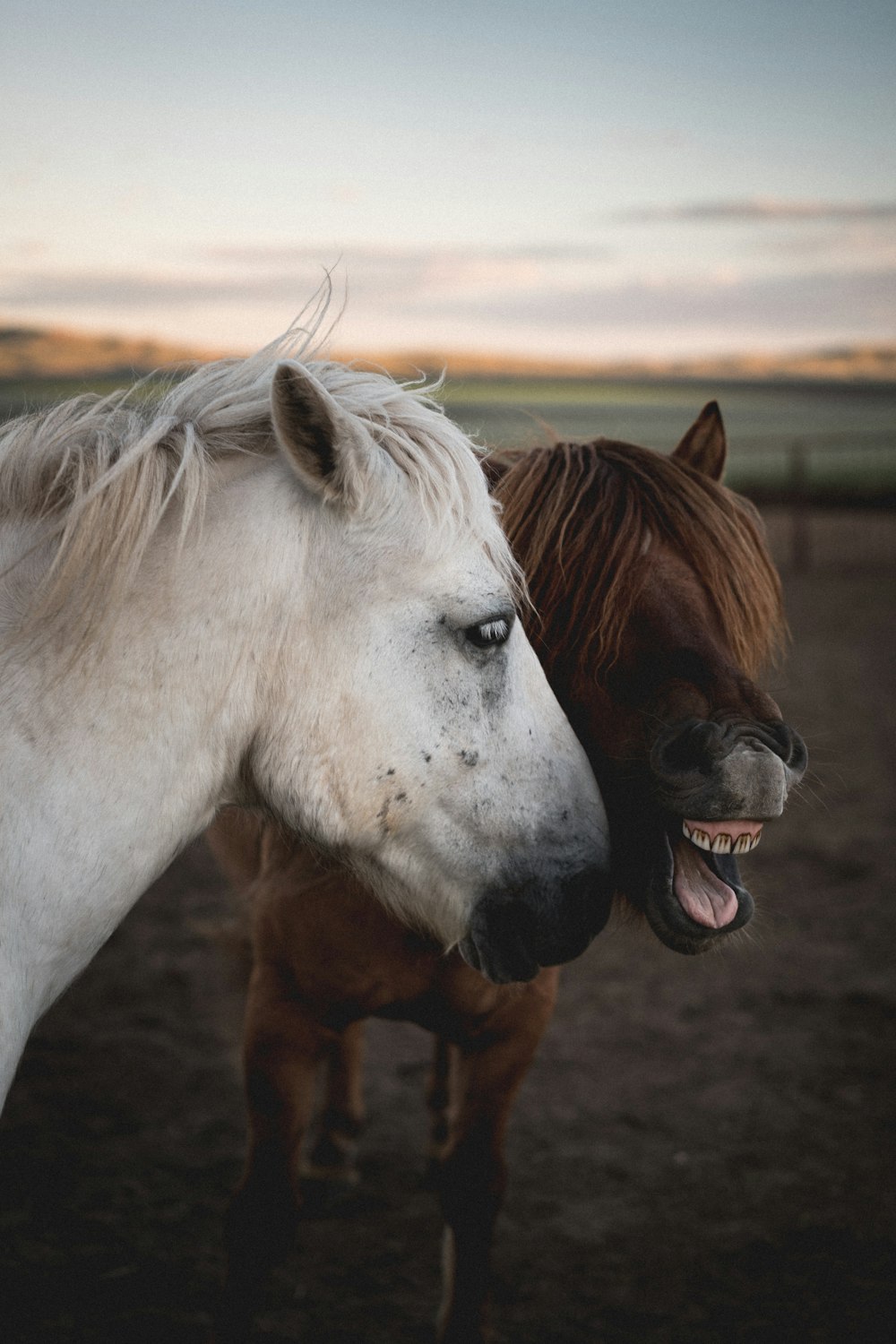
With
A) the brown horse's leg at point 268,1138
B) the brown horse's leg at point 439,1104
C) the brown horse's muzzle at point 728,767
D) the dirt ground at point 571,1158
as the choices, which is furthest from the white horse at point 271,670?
the brown horse's leg at point 439,1104

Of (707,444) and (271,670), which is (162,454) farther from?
(707,444)

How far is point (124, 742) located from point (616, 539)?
3.73 feet

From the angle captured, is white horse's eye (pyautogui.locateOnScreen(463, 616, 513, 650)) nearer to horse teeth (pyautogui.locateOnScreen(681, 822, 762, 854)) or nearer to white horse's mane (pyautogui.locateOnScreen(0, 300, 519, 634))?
white horse's mane (pyautogui.locateOnScreen(0, 300, 519, 634))

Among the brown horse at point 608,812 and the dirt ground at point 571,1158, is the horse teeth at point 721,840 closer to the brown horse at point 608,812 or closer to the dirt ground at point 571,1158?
the brown horse at point 608,812

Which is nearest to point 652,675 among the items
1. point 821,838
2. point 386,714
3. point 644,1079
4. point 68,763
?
point 386,714

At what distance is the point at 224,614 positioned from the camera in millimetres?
1689

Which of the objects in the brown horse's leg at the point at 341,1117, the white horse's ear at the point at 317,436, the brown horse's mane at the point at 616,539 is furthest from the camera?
the brown horse's leg at the point at 341,1117

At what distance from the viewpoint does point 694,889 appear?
2.06 m

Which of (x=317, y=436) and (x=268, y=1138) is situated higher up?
(x=317, y=436)

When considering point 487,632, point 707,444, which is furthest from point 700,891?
point 707,444

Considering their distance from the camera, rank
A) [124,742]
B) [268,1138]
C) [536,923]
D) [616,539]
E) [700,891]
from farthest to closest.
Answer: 1. [268,1138]
2. [616,539]
3. [700,891]
4. [536,923]
5. [124,742]

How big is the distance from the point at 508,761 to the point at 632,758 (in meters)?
0.38

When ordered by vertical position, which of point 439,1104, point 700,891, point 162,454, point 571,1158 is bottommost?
point 571,1158

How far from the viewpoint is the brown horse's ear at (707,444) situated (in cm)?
265
